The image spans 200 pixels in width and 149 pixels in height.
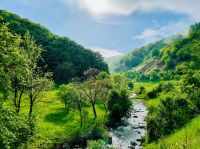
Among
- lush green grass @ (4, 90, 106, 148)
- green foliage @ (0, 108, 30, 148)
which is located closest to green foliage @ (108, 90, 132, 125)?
lush green grass @ (4, 90, 106, 148)

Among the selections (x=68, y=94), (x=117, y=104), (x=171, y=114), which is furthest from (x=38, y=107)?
(x=171, y=114)

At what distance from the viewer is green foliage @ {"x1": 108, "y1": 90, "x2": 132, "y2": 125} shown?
82.4 m

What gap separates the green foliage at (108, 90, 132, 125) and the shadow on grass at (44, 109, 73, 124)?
11.0m

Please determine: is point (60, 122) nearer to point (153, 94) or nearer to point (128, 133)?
point (128, 133)

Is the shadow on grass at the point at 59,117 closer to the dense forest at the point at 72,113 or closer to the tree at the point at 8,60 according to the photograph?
the dense forest at the point at 72,113

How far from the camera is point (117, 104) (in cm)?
8144

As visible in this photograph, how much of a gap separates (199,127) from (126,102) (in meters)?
62.0

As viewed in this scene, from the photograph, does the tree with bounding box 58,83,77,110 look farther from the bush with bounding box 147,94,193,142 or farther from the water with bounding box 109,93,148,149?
the bush with bounding box 147,94,193,142

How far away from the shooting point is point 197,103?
40250mm

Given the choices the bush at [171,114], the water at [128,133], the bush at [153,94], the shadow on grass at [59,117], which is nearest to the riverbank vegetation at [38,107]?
the shadow on grass at [59,117]

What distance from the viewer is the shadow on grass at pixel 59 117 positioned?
73.7m

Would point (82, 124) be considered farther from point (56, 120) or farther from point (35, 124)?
point (35, 124)

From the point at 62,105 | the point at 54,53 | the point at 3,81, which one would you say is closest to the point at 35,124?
the point at 3,81

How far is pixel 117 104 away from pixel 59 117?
15.5 metres
